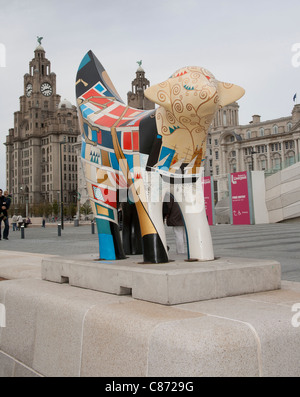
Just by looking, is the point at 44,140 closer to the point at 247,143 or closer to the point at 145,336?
the point at 247,143

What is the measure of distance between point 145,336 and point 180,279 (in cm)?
63

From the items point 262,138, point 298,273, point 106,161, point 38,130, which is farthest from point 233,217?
point 38,130

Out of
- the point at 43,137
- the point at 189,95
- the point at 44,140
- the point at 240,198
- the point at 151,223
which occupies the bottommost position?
the point at 151,223

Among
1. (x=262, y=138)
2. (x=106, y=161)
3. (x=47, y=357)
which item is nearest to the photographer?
(x=47, y=357)

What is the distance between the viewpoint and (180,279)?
2.62 m

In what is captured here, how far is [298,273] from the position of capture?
199 inches

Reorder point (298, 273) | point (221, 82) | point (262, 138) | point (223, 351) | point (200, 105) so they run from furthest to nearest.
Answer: point (262, 138) → point (298, 273) → point (221, 82) → point (200, 105) → point (223, 351)

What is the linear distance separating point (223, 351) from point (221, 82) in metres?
2.20

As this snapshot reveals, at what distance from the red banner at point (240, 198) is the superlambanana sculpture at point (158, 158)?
81.1 feet

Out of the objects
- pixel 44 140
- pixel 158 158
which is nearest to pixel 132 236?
pixel 158 158

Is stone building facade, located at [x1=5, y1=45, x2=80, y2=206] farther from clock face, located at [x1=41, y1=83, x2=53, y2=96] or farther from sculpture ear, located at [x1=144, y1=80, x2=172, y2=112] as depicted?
sculpture ear, located at [x1=144, y1=80, x2=172, y2=112]

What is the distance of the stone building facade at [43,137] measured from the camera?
9369 centimetres

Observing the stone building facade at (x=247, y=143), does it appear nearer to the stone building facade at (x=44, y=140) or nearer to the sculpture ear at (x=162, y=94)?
the stone building facade at (x=44, y=140)
